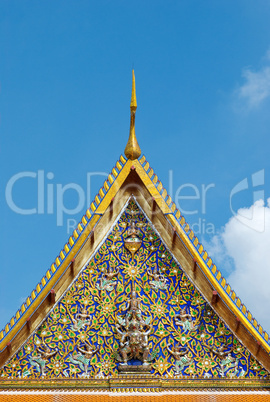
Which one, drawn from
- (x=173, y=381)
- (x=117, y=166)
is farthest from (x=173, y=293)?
(x=117, y=166)

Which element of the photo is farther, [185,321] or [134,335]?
[185,321]

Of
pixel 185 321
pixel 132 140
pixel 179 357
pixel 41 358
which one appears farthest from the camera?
pixel 132 140

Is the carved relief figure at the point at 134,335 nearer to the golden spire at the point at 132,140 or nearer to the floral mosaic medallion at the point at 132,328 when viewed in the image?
the floral mosaic medallion at the point at 132,328

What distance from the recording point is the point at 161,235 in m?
11.0

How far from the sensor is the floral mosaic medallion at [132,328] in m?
10.2

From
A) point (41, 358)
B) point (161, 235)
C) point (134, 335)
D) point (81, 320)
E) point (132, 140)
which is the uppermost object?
point (132, 140)

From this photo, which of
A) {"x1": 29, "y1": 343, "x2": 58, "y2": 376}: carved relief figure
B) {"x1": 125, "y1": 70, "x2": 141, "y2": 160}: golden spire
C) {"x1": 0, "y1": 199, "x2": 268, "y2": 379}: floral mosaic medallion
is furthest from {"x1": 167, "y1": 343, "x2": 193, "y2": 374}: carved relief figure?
{"x1": 125, "y1": 70, "x2": 141, "y2": 160}: golden spire

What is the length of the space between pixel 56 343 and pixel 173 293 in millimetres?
1758

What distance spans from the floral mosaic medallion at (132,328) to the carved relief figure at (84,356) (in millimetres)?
13

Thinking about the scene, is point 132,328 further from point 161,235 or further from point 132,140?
point 132,140

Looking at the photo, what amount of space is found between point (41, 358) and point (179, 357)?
72.4 inches

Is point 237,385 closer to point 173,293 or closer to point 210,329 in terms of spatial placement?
point 210,329

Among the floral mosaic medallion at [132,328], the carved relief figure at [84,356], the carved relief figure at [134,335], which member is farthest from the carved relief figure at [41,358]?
the carved relief figure at [134,335]

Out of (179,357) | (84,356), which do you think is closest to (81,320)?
(84,356)
